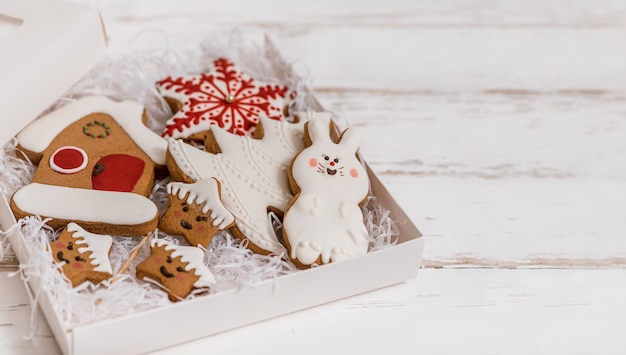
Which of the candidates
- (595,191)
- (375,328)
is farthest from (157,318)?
(595,191)

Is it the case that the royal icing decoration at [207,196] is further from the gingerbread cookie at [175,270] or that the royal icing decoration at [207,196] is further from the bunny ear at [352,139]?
the bunny ear at [352,139]

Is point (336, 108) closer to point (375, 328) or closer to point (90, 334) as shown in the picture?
point (375, 328)

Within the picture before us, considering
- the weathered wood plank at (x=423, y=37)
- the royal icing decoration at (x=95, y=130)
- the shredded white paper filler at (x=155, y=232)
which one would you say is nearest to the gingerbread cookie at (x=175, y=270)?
the shredded white paper filler at (x=155, y=232)

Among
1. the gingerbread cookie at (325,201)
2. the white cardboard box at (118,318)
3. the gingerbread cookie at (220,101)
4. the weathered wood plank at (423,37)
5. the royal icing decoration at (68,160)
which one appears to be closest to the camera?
the white cardboard box at (118,318)

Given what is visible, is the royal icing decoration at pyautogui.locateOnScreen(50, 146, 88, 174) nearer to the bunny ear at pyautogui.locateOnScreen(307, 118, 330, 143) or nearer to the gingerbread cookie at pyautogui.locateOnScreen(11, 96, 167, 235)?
the gingerbread cookie at pyautogui.locateOnScreen(11, 96, 167, 235)

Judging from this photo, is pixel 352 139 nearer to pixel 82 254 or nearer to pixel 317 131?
pixel 317 131

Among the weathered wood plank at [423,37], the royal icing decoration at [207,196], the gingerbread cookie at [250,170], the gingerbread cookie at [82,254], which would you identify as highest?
the weathered wood plank at [423,37]

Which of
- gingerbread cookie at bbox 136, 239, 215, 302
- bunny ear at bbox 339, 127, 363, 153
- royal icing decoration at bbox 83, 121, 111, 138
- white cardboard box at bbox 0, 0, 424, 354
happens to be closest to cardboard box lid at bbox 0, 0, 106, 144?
white cardboard box at bbox 0, 0, 424, 354

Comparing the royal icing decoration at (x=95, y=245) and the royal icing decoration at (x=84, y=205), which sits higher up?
the royal icing decoration at (x=84, y=205)
